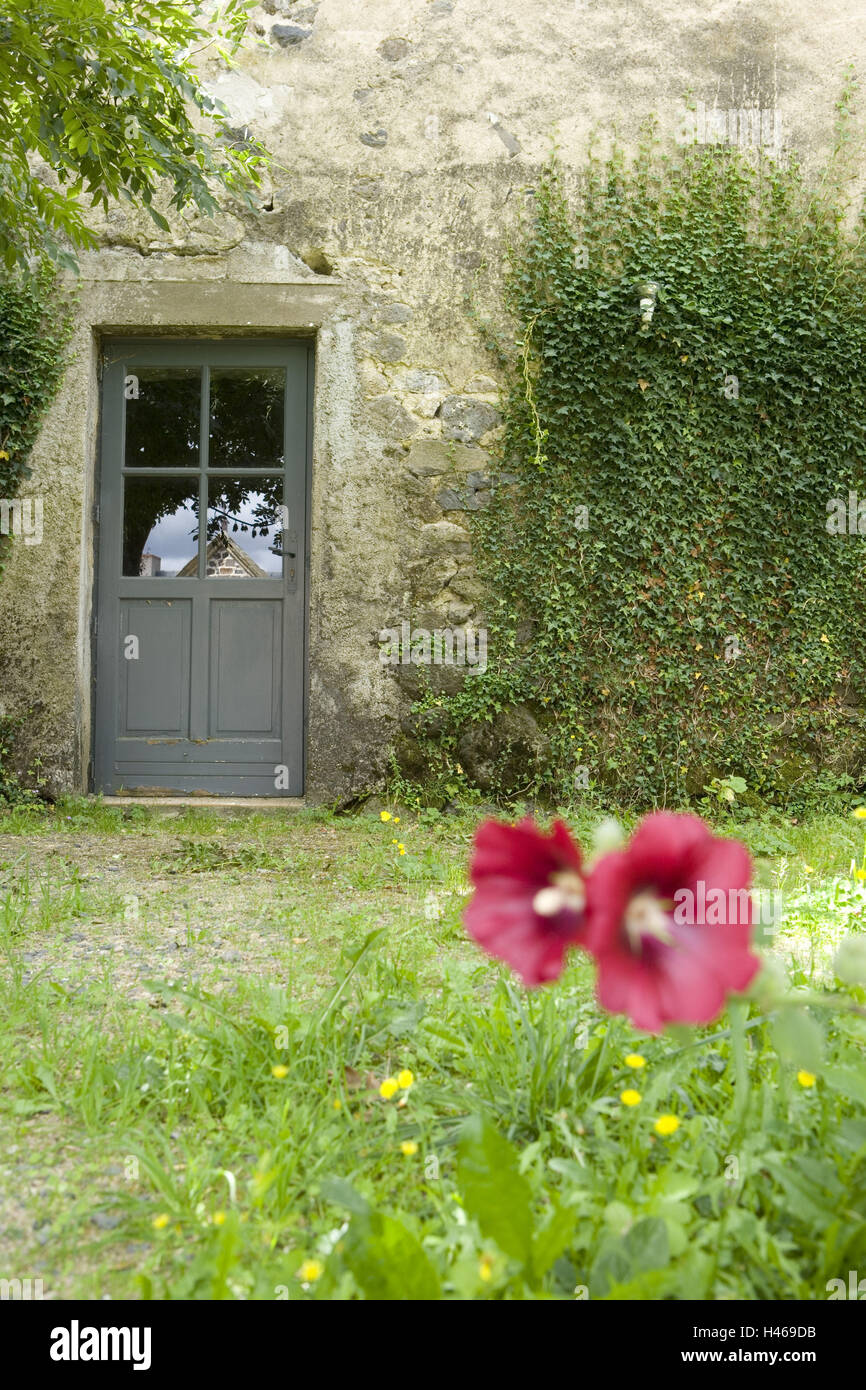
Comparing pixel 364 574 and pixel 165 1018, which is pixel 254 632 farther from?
pixel 165 1018

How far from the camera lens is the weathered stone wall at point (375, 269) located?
4.83 metres

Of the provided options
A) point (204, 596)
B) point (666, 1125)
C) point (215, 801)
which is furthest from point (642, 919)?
point (204, 596)

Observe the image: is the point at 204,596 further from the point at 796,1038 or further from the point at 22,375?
the point at 796,1038

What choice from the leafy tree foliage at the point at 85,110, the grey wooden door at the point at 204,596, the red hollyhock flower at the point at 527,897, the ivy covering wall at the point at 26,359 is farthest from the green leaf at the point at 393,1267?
the ivy covering wall at the point at 26,359

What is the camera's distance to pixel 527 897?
808mm

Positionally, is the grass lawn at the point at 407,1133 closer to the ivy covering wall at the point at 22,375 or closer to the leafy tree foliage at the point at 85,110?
the leafy tree foliage at the point at 85,110

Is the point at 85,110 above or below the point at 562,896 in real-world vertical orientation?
above

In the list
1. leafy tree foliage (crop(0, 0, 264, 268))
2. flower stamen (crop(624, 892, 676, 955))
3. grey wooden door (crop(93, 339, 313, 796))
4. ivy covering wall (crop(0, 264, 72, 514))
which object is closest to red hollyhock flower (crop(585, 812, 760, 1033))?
flower stamen (crop(624, 892, 676, 955))

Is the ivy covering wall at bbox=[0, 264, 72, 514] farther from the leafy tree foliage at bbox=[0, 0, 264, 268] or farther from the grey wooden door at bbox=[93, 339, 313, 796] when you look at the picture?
the leafy tree foliage at bbox=[0, 0, 264, 268]

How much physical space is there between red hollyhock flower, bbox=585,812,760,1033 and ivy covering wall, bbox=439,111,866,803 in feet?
13.3

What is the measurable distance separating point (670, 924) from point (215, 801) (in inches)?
172

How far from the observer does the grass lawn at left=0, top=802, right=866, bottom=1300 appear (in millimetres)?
944
